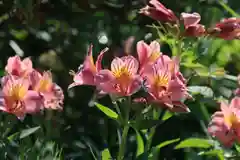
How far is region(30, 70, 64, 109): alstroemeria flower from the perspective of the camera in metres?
1.96

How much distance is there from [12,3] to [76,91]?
16.1 inches

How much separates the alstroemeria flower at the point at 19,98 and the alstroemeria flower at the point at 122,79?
0.22 metres

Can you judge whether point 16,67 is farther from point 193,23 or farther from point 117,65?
point 193,23

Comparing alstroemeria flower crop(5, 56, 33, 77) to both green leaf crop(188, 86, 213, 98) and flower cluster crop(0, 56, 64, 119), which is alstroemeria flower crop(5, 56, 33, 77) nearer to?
flower cluster crop(0, 56, 64, 119)

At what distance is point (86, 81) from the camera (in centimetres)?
183

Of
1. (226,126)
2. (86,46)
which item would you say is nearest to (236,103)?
(226,126)

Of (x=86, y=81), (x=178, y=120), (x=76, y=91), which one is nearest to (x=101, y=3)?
(x=76, y=91)

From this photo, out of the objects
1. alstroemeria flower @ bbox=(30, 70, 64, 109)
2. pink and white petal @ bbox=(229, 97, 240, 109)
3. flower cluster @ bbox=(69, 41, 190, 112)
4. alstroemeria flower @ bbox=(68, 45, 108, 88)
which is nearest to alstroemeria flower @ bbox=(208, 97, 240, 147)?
pink and white petal @ bbox=(229, 97, 240, 109)

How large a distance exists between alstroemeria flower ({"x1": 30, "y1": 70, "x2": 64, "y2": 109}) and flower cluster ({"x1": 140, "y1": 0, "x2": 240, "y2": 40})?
1.10ft

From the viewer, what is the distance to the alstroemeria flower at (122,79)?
176cm

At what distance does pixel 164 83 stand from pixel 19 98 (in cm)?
40

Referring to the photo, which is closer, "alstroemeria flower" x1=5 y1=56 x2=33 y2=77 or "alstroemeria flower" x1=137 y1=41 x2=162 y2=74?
"alstroemeria flower" x1=137 y1=41 x2=162 y2=74

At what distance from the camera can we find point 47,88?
2.01 m

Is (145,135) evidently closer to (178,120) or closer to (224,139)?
(224,139)
